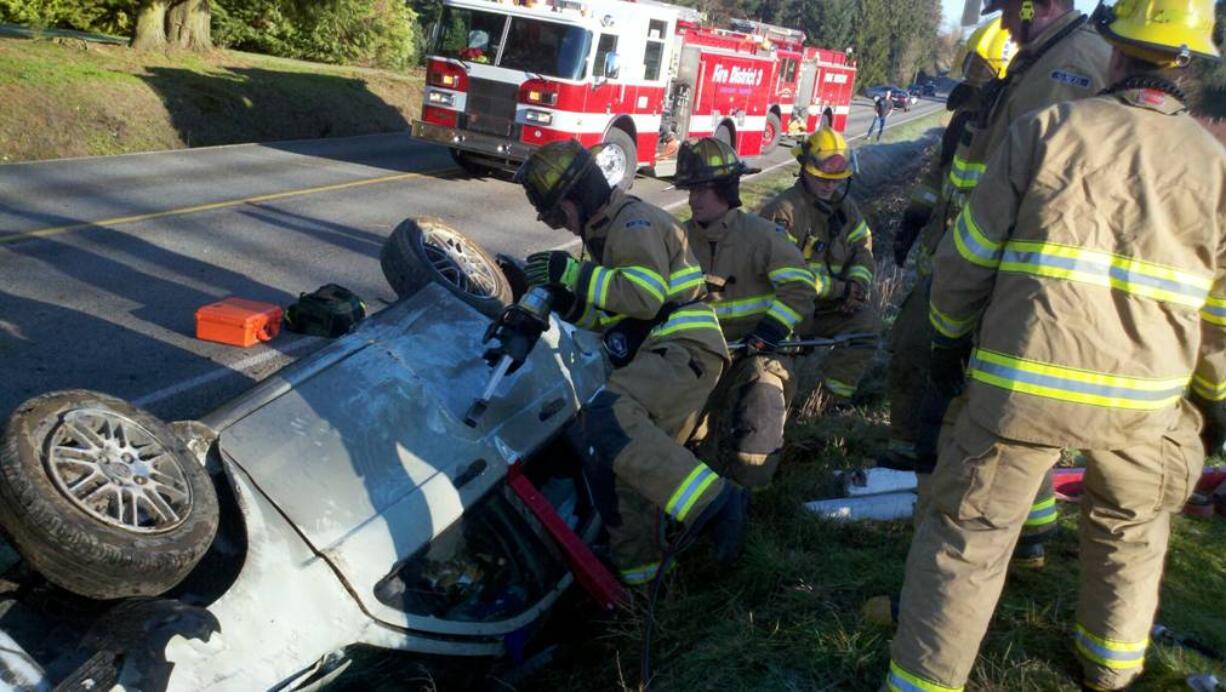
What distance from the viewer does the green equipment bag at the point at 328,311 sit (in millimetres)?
5723

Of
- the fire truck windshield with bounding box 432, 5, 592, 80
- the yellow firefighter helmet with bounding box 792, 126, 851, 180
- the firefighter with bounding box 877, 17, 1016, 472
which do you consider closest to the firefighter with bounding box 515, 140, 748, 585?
the firefighter with bounding box 877, 17, 1016, 472

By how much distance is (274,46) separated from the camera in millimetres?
26734

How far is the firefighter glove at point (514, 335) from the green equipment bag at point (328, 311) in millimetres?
2378

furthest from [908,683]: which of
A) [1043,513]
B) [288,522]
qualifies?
[288,522]

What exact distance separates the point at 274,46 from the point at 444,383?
85.9 ft

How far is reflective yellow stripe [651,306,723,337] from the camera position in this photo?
399 cm

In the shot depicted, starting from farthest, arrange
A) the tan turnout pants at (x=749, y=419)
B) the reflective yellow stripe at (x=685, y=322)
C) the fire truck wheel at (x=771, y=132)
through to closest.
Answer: the fire truck wheel at (x=771, y=132), the tan turnout pants at (x=749, y=419), the reflective yellow stripe at (x=685, y=322)

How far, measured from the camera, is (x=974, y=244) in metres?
2.62

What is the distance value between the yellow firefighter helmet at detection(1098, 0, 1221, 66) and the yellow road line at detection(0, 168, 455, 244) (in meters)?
8.34

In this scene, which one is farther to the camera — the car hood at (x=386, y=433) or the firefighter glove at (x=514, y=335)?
the firefighter glove at (x=514, y=335)

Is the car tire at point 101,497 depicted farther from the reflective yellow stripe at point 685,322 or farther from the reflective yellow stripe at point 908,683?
the reflective yellow stripe at point 685,322

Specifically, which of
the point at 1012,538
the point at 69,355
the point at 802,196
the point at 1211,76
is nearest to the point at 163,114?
the point at 69,355

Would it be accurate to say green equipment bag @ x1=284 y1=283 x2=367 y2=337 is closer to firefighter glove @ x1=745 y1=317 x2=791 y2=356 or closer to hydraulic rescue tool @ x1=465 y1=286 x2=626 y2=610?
firefighter glove @ x1=745 y1=317 x2=791 y2=356

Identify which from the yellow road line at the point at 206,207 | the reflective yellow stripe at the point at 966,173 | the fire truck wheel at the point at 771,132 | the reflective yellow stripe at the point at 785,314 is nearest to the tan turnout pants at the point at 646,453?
the reflective yellow stripe at the point at 785,314
